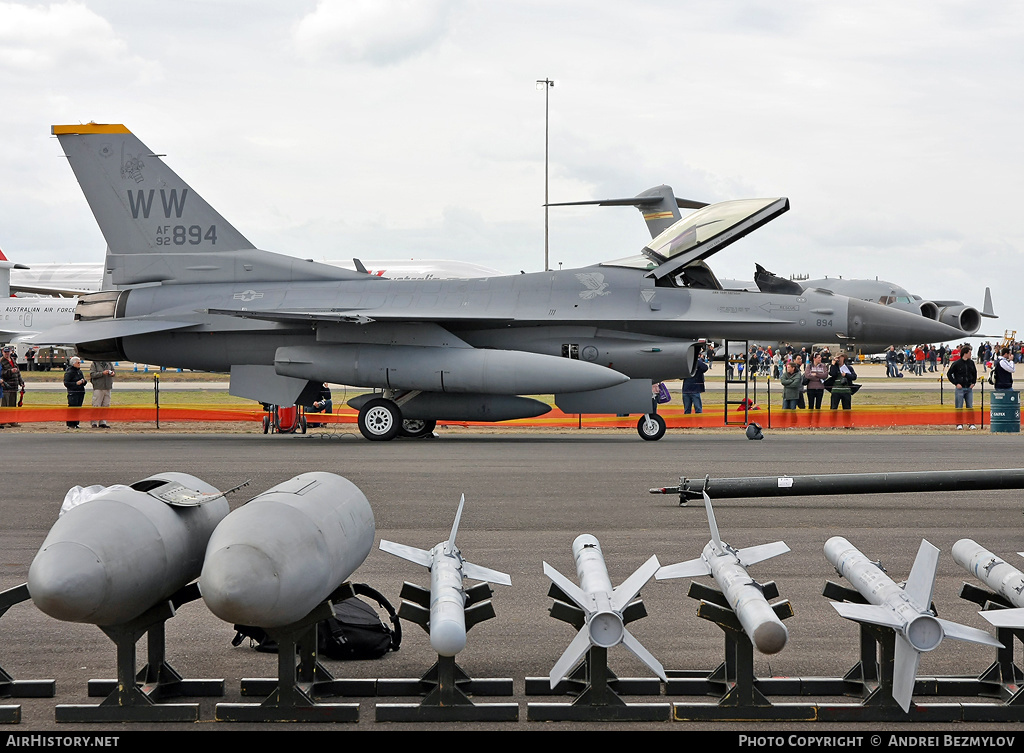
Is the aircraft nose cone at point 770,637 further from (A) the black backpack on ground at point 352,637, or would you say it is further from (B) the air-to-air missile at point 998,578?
(A) the black backpack on ground at point 352,637

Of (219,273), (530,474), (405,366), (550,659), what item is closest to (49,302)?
(219,273)

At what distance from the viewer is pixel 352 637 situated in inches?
216

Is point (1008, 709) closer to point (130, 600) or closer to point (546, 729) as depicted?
point (546, 729)

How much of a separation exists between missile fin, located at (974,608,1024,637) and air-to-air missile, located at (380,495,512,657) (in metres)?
2.19

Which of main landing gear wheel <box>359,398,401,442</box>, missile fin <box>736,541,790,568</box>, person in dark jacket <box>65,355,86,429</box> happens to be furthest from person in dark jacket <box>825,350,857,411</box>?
missile fin <box>736,541,790,568</box>

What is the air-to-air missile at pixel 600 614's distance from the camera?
4.32 meters

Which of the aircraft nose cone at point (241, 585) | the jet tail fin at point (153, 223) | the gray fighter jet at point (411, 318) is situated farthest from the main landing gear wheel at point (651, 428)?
the aircraft nose cone at point (241, 585)

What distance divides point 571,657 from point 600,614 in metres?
0.22

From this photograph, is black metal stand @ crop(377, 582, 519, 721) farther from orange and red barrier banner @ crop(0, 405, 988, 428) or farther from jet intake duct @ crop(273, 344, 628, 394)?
orange and red barrier banner @ crop(0, 405, 988, 428)

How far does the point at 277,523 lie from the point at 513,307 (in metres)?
13.4

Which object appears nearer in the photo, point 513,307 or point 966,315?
point 513,307

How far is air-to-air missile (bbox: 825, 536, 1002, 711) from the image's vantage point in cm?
423

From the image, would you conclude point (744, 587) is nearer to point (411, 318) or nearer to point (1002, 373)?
point (411, 318)

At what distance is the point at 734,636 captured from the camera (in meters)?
4.58
